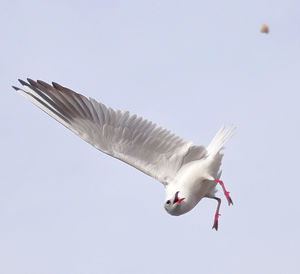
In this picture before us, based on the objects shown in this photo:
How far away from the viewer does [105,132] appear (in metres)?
11.4

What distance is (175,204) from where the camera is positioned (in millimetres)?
10305

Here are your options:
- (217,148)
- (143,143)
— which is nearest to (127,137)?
(143,143)

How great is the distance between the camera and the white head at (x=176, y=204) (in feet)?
33.9

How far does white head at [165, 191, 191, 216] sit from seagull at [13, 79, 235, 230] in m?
0.03

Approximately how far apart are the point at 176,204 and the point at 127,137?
1560mm

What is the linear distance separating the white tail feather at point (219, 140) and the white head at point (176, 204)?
1.02 metres

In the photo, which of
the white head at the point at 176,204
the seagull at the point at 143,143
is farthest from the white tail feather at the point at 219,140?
the white head at the point at 176,204

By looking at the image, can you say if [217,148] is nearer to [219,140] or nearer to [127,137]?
[219,140]

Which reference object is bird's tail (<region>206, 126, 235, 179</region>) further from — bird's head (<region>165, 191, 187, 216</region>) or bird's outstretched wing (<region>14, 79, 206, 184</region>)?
bird's head (<region>165, 191, 187, 216</region>)

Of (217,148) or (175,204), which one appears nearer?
(175,204)

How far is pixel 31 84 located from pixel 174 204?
3300 millimetres

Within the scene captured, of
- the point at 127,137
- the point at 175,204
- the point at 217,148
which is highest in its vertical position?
the point at 217,148

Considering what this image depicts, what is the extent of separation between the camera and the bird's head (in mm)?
10320

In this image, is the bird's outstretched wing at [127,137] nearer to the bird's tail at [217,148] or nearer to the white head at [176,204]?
the bird's tail at [217,148]
